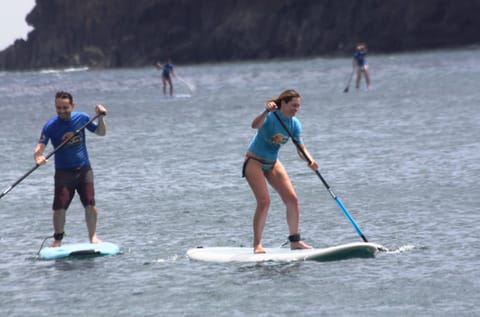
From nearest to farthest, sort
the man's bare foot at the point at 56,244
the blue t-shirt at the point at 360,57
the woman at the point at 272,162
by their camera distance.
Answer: the woman at the point at 272,162
the man's bare foot at the point at 56,244
the blue t-shirt at the point at 360,57

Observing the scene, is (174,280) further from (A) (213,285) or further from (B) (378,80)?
(B) (378,80)

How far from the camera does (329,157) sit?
21.8m

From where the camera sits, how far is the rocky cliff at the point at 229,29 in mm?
125312

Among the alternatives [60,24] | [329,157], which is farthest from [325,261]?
[60,24]

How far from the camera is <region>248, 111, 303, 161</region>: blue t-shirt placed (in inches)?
461

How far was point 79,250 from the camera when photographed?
12508 millimetres

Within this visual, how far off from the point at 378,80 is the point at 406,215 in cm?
3996

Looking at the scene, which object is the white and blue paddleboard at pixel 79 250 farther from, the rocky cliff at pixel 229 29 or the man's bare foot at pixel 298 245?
the rocky cliff at pixel 229 29

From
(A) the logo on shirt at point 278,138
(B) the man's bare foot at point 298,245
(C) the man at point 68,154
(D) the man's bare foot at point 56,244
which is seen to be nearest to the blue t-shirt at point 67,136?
(C) the man at point 68,154

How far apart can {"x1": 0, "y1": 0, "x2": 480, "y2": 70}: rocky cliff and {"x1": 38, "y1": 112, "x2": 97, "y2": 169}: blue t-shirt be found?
359 ft

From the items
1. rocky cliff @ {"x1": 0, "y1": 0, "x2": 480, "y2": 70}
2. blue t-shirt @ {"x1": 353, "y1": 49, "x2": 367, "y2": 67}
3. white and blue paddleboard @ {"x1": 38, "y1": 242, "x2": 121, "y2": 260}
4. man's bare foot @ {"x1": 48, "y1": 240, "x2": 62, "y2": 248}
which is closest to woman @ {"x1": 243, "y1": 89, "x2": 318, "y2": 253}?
white and blue paddleboard @ {"x1": 38, "y1": 242, "x2": 121, "y2": 260}

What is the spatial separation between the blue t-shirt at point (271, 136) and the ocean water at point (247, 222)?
1.10 m

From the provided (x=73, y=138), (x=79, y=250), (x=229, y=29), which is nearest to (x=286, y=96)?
(x=73, y=138)

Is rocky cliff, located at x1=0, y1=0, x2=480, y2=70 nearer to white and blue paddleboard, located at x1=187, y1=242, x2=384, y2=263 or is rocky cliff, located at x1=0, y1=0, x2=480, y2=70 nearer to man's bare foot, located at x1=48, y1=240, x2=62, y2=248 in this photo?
man's bare foot, located at x1=48, y1=240, x2=62, y2=248
